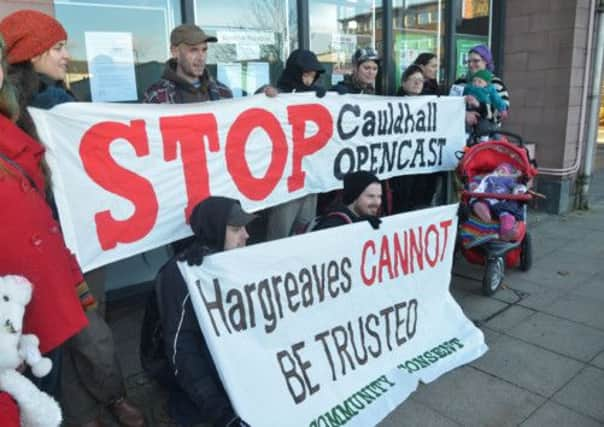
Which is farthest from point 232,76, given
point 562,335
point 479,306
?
point 562,335

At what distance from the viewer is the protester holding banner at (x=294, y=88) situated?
376 centimetres

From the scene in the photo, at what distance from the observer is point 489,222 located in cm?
419

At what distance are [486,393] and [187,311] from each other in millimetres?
1745

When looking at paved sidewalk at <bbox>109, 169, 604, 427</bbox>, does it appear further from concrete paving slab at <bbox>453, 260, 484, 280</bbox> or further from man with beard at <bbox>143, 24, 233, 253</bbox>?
man with beard at <bbox>143, 24, 233, 253</bbox>

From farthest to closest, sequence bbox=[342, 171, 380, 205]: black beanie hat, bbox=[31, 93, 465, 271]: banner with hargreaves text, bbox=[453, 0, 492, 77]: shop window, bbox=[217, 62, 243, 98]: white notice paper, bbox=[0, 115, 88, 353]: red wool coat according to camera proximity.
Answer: bbox=[453, 0, 492, 77]: shop window < bbox=[217, 62, 243, 98]: white notice paper < bbox=[342, 171, 380, 205]: black beanie hat < bbox=[31, 93, 465, 271]: banner with hargreaves text < bbox=[0, 115, 88, 353]: red wool coat

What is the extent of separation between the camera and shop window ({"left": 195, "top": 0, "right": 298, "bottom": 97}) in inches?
179

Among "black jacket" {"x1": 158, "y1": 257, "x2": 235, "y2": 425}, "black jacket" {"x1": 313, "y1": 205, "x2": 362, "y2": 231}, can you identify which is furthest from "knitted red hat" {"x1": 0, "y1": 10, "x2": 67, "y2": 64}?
"black jacket" {"x1": 313, "y1": 205, "x2": 362, "y2": 231}

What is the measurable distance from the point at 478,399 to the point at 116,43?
136 inches

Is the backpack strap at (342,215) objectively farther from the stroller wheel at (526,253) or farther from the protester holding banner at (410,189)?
the stroller wheel at (526,253)

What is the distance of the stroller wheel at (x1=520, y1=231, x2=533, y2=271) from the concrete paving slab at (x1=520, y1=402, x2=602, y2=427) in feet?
7.03

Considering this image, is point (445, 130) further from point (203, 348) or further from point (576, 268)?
→ point (203, 348)

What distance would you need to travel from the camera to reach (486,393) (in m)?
2.92

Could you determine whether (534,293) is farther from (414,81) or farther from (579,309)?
(414,81)

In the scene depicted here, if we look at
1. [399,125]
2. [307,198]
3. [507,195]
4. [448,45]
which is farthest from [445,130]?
[448,45]
